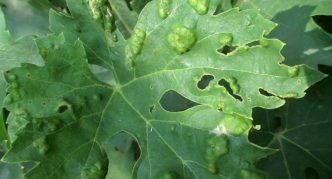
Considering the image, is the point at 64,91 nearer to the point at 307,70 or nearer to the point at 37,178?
the point at 37,178

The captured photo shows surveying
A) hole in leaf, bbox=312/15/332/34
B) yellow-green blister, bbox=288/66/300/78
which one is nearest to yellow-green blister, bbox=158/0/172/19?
yellow-green blister, bbox=288/66/300/78

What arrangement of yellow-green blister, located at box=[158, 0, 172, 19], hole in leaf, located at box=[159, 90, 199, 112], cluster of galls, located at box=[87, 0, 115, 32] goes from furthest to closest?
hole in leaf, located at box=[159, 90, 199, 112]
cluster of galls, located at box=[87, 0, 115, 32]
yellow-green blister, located at box=[158, 0, 172, 19]

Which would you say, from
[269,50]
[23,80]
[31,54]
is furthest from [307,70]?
[31,54]

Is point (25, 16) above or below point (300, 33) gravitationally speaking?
below

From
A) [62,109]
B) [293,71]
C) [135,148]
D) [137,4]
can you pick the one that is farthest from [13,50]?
A: [293,71]

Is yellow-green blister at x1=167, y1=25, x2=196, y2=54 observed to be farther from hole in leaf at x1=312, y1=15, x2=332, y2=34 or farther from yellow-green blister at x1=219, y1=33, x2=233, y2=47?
hole in leaf at x1=312, y1=15, x2=332, y2=34

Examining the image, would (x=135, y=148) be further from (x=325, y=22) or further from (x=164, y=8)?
(x=325, y=22)

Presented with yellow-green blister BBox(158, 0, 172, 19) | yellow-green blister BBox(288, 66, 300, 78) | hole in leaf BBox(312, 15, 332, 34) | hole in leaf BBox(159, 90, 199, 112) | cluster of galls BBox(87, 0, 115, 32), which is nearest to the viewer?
yellow-green blister BBox(288, 66, 300, 78)
